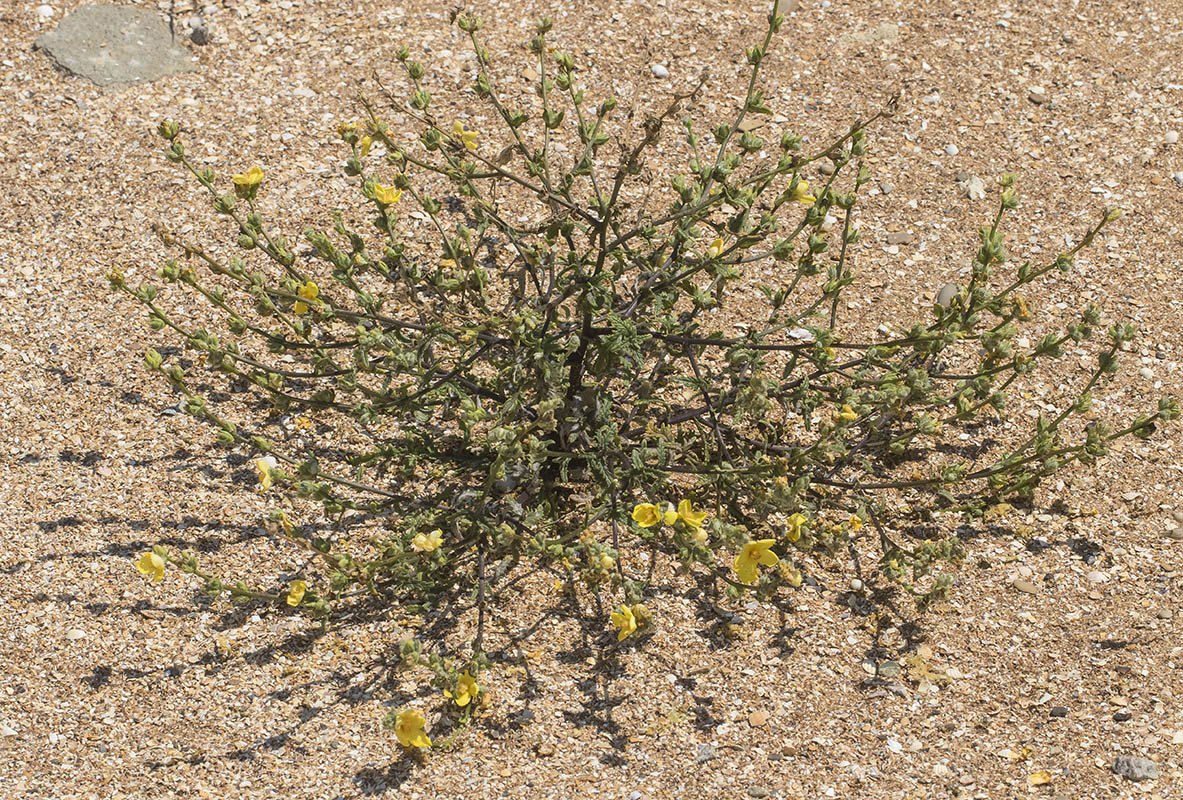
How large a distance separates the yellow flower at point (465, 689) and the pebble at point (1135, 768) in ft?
4.28

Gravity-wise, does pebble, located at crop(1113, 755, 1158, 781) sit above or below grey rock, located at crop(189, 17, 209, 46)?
below

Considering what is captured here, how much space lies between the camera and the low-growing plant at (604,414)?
8.78ft

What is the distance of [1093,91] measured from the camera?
4.34m

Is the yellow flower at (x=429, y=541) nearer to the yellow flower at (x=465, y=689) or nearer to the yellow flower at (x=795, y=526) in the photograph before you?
the yellow flower at (x=465, y=689)

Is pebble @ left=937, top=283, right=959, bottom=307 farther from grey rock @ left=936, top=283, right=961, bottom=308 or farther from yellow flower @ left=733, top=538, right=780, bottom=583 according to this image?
yellow flower @ left=733, top=538, right=780, bottom=583

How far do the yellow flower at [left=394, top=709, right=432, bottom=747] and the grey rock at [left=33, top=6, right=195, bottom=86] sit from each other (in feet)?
9.44

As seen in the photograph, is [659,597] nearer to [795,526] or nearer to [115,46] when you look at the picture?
[795,526]

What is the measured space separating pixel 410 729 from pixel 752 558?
0.76 metres

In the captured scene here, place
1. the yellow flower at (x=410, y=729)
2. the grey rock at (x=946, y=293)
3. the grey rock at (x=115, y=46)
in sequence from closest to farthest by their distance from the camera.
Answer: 1. the yellow flower at (x=410, y=729)
2. the grey rock at (x=946, y=293)
3. the grey rock at (x=115, y=46)

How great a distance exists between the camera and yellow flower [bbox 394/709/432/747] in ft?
8.05

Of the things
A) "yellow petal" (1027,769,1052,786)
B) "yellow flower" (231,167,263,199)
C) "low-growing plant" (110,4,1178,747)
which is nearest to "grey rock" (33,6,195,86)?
"low-growing plant" (110,4,1178,747)

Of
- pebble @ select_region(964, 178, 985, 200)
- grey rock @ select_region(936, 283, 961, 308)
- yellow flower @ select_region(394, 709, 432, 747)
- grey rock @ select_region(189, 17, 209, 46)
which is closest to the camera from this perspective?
yellow flower @ select_region(394, 709, 432, 747)

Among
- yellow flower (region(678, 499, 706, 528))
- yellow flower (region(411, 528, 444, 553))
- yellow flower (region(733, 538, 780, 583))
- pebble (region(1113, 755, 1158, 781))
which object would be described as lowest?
pebble (region(1113, 755, 1158, 781))

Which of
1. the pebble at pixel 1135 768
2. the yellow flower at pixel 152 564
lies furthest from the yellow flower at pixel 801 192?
the yellow flower at pixel 152 564
